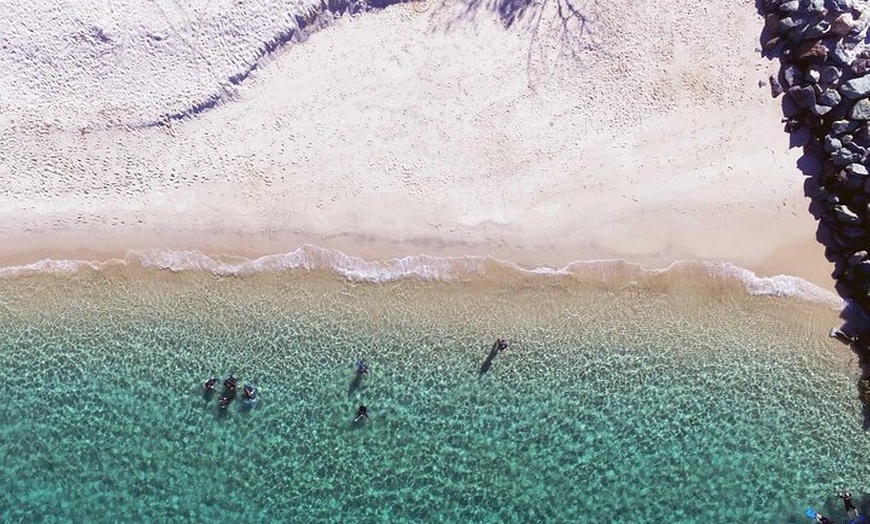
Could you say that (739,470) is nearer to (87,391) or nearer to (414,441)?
(414,441)

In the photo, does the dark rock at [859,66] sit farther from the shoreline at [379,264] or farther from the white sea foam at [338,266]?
the white sea foam at [338,266]

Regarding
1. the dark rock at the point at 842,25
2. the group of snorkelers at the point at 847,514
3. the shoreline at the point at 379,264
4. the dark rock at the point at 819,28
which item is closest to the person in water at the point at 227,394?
the shoreline at the point at 379,264

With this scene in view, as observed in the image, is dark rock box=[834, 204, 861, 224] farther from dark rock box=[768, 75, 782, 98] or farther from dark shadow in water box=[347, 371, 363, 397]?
dark shadow in water box=[347, 371, 363, 397]

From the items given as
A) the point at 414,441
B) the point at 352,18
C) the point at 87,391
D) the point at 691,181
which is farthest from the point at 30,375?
the point at 691,181

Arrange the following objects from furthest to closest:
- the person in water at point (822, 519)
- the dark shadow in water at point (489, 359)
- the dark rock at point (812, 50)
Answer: the dark shadow in water at point (489, 359) < the person in water at point (822, 519) < the dark rock at point (812, 50)

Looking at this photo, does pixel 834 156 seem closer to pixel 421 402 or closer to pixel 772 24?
pixel 772 24

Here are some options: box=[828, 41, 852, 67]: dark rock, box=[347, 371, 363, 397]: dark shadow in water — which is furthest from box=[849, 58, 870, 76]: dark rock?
box=[347, 371, 363, 397]: dark shadow in water
